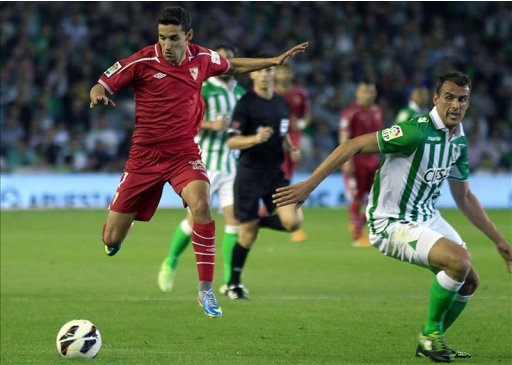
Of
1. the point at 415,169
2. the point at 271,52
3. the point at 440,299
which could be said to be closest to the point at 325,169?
the point at 415,169

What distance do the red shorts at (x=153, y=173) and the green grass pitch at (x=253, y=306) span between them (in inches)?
37.4

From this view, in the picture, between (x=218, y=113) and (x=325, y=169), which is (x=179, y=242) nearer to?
(x=218, y=113)

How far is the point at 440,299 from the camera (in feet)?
24.0

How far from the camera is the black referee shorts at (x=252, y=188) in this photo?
10805 millimetres

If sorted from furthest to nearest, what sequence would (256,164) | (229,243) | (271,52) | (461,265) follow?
(271,52) → (229,243) → (256,164) → (461,265)

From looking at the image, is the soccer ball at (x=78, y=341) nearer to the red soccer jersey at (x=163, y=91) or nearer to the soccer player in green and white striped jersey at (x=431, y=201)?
the red soccer jersey at (x=163, y=91)

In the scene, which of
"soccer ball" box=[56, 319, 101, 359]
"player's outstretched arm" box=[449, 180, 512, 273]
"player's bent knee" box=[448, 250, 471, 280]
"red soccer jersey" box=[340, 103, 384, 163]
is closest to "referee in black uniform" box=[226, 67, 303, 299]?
"player's outstretched arm" box=[449, 180, 512, 273]

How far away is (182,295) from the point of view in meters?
10.8

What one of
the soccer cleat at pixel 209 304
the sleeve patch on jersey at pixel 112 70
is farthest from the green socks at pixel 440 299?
the sleeve patch on jersey at pixel 112 70

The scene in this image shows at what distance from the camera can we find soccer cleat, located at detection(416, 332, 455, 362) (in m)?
7.33

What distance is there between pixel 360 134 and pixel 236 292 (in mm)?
5732

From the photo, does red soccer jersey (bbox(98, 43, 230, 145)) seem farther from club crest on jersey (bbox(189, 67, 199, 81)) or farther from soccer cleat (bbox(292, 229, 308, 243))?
soccer cleat (bbox(292, 229, 308, 243))

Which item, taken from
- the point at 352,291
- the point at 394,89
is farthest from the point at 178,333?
the point at 394,89

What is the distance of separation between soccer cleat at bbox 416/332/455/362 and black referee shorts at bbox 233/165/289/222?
3584 millimetres
